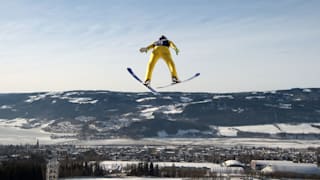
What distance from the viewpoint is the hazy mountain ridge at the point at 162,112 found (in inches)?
4589

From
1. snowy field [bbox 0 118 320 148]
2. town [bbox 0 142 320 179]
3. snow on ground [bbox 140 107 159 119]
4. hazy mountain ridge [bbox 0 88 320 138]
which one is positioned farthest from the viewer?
snow on ground [bbox 140 107 159 119]

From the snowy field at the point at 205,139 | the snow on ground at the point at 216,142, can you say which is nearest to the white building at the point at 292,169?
the snow on ground at the point at 216,142

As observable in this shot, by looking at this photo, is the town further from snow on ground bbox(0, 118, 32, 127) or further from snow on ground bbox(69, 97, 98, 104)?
snow on ground bbox(69, 97, 98, 104)

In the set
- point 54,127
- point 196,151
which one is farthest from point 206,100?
point 196,151

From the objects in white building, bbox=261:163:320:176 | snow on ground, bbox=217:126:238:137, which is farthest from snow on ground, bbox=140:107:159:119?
white building, bbox=261:163:320:176

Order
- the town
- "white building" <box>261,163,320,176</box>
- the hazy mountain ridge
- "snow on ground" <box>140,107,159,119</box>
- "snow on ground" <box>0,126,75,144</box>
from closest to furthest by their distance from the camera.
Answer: the town < "white building" <box>261,163,320,176</box> < "snow on ground" <box>0,126,75,144</box> < the hazy mountain ridge < "snow on ground" <box>140,107,159,119</box>

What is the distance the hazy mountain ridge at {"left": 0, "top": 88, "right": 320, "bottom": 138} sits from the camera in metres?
117

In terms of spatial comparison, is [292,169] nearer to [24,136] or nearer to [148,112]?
[24,136]

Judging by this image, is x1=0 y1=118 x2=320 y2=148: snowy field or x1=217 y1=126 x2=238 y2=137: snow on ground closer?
x1=0 y1=118 x2=320 y2=148: snowy field

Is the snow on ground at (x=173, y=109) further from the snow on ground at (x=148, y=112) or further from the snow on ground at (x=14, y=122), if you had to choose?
the snow on ground at (x=14, y=122)

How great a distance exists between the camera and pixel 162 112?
448ft

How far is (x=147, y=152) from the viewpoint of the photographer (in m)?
79.4

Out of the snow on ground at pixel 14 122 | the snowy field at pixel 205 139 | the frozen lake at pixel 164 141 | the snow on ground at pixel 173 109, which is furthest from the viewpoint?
the snow on ground at pixel 173 109

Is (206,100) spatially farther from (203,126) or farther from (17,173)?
(17,173)
